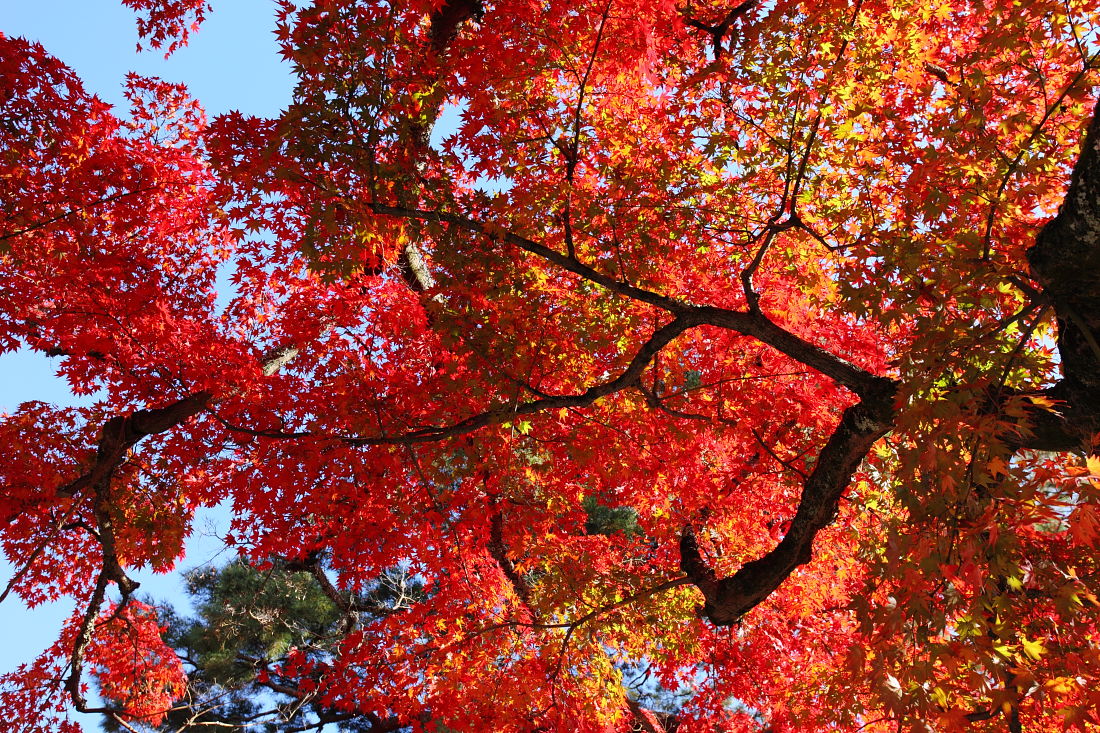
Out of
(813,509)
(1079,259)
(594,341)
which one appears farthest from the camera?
(594,341)

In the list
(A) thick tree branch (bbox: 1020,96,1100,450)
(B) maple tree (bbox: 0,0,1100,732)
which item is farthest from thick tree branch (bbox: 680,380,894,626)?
(A) thick tree branch (bbox: 1020,96,1100,450)

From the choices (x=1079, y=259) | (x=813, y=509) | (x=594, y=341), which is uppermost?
(x=594, y=341)

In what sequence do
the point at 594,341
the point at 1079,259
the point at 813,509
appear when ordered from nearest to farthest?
1. the point at 1079,259
2. the point at 813,509
3. the point at 594,341

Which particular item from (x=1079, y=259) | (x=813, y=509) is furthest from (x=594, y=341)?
(x=1079, y=259)

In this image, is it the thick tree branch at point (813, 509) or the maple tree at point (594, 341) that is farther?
the thick tree branch at point (813, 509)

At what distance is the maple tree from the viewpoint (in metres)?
3.72

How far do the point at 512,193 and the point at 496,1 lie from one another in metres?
1.47

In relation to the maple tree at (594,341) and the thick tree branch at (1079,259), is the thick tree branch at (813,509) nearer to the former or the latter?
the maple tree at (594,341)

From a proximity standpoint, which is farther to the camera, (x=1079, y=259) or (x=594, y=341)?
(x=594, y=341)

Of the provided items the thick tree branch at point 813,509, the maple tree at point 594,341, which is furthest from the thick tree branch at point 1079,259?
the thick tree branch at point 813,509

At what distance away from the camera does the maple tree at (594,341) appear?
3717 millimetres

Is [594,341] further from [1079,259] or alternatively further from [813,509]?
[1079,259]

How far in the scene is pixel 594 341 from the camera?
20.5 feet

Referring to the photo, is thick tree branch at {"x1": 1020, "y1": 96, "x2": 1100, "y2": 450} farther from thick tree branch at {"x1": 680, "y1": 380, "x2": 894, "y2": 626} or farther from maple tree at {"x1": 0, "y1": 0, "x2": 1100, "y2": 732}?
thick tree branch at {"x1": 680, "y1": 380, "x2": 894, "y2": 626}
